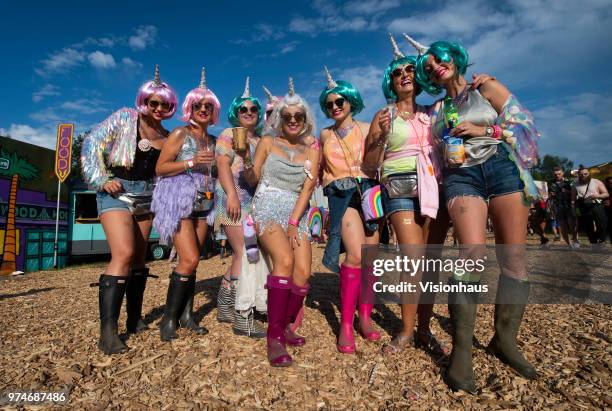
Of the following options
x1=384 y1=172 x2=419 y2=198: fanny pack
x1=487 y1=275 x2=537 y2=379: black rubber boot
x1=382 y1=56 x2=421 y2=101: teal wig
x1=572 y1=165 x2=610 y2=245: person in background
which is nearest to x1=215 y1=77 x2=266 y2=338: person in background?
x1=384 y1=172 x2=419 y2=198: fanny pack

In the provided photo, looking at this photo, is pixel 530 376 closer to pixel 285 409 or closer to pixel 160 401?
pixel 285 409

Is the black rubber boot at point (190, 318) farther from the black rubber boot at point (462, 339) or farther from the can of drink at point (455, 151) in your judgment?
the can of drink at point (455, 151)

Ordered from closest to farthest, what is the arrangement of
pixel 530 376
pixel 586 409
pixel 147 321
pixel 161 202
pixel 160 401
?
pixel 586 409 < pixel 160 401 < pixel 530 376 < pixel 161 202 < pixel 147 321

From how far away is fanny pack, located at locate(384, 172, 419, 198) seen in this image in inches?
103

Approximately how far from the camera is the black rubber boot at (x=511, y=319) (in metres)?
2.29

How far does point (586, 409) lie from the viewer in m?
1.94

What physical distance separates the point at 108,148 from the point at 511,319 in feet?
10.8

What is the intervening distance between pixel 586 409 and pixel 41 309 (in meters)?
5.55

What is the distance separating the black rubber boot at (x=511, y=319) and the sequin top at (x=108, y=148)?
2.96 metres

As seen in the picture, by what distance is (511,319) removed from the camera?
233 cm

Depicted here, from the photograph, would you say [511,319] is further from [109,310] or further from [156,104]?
[156,104]

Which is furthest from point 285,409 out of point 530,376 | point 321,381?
point 530,376

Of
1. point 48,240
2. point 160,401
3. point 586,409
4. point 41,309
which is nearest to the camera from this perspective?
point 586,409

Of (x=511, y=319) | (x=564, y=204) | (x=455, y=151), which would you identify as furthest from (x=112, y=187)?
(x=564, y=204)
